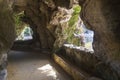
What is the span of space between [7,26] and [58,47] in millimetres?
6131

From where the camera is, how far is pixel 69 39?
1273 cm

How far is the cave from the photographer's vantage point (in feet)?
16.3

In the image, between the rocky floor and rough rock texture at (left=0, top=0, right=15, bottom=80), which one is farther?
the rocky floor

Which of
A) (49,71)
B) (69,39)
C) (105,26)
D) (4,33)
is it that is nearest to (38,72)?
(49,71)

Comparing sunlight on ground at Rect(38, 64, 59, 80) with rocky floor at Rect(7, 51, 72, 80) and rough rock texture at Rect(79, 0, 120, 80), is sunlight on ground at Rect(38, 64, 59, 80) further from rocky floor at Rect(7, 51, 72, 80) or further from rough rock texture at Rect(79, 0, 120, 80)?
rough rock texture at Rect(79, 0, 120, 80)

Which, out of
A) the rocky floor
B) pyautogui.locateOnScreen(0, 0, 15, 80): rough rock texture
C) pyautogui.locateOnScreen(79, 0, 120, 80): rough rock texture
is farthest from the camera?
the rocky floor

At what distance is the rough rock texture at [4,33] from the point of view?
560cm

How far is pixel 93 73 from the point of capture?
21.8 feet

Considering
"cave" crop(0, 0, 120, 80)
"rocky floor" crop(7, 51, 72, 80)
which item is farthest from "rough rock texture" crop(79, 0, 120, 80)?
"rocky floor" crop(7, 51, 72, 80)

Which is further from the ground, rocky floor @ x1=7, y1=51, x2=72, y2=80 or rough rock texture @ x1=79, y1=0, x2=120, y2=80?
rough rock texture @ x1=79, y1=0, x2=120, y2=80

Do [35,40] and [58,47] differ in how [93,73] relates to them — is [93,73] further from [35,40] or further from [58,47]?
[35,40]

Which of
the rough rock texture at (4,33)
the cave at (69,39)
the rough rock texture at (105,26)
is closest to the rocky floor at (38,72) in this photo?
the cave at (69,39)

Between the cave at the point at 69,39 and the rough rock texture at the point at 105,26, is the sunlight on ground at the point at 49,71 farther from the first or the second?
the rough rock texture at the point at 105,26

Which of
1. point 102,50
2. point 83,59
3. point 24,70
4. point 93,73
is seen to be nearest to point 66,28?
point 24,70
